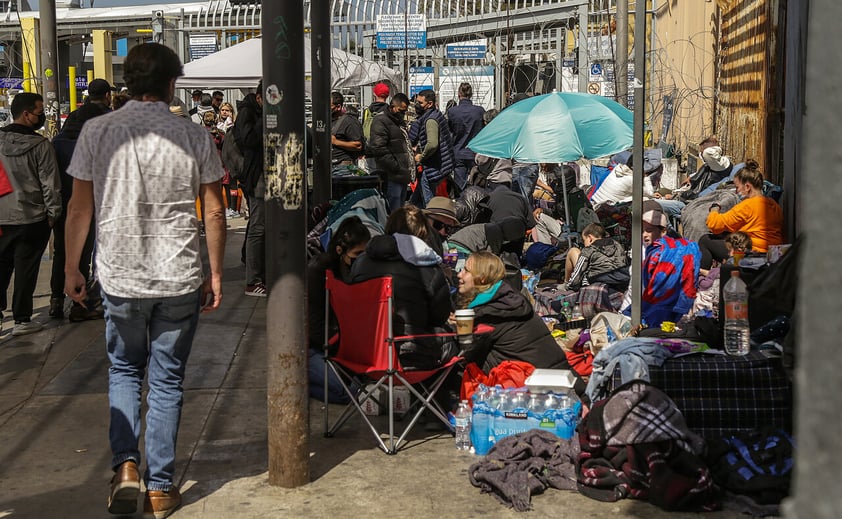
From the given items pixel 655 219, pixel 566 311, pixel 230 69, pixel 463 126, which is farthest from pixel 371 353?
pixel 463 126

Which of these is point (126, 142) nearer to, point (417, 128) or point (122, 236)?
point (122, 236)

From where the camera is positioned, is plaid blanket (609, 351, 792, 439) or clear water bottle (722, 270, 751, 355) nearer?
plaid blanket (609, 351, 792, 439)

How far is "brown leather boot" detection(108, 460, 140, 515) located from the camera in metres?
4.36

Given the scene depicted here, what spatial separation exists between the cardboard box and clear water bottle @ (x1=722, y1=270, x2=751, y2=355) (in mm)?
1762

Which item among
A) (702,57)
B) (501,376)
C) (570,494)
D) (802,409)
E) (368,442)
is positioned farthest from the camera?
(702,57)

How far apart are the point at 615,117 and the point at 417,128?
3.95 m

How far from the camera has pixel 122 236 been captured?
430 cm

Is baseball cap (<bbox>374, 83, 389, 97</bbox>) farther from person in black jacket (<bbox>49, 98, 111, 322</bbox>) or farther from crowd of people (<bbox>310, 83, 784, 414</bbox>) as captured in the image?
person in black jacket (<bbox>49, 98, 111, 322</bbox>)

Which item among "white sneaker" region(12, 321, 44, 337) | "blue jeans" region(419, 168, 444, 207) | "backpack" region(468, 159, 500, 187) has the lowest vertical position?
"white sneaker" region(12, 321, 44, 337)

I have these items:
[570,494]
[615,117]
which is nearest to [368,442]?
[570,494]

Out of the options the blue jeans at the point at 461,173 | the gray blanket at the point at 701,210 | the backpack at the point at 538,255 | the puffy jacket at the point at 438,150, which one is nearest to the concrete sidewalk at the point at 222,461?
the backpack at the point at 538,255

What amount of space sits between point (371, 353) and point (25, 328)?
12.6 feet

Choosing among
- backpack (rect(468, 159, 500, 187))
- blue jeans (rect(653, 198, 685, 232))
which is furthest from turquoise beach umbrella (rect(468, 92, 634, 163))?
backpack (rect(468, 159, 500, 187))

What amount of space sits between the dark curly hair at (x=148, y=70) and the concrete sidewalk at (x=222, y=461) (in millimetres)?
1772
